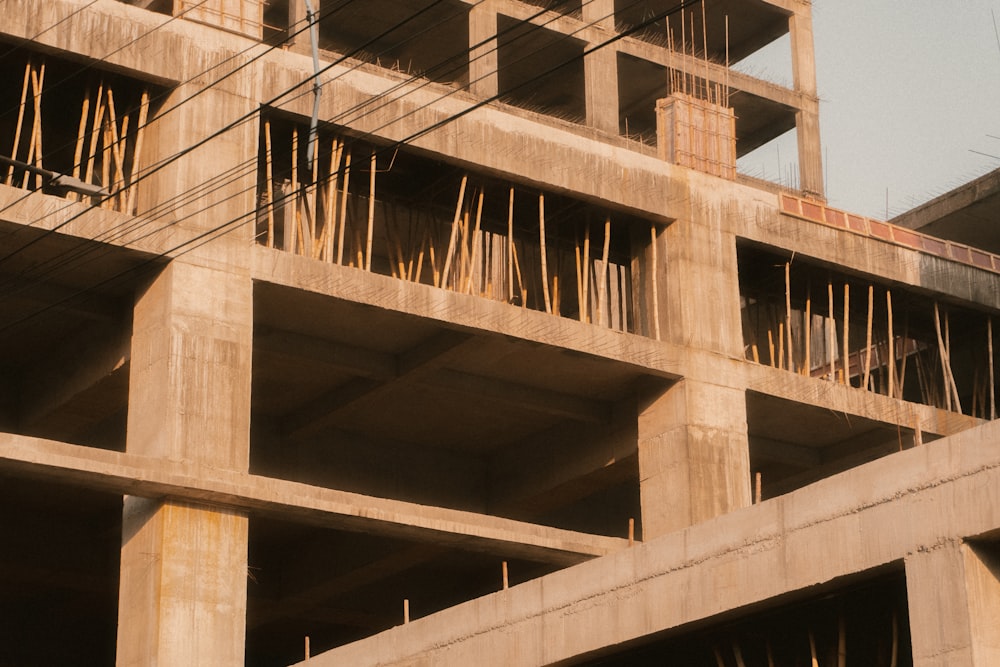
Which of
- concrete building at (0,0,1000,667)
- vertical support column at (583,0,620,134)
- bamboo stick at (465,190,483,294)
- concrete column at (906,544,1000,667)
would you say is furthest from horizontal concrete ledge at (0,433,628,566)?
concrete column at (906,544,1000,667)

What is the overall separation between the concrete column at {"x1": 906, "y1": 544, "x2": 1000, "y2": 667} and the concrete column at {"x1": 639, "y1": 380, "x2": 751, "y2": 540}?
17.0 m

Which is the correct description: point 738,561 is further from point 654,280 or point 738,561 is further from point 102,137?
point 654,280

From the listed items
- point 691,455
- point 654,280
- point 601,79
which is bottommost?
point 691,455

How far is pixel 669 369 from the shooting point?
31047mm

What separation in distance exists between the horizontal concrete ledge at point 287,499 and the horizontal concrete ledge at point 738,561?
8.40 m

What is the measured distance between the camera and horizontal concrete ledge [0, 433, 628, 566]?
24234 millimetres

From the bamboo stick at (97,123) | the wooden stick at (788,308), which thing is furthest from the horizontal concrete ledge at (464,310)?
the wooden stick at (788,308)

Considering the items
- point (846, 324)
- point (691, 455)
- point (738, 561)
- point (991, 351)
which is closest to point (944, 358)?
point (991, 351)

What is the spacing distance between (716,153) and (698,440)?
6196 millimetres

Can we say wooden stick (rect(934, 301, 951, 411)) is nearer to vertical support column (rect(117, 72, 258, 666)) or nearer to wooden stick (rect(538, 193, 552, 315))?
wooden stick (rect(538, 193, 552, 315))

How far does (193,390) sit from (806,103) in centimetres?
2453

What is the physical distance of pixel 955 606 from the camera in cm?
1272

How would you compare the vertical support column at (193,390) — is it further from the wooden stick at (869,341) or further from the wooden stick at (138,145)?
the wooden stick at (869,341)

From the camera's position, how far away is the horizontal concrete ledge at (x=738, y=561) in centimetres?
1298
